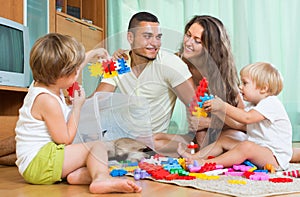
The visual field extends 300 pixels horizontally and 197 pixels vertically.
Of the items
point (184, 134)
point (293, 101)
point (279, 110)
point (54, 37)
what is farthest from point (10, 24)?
point (293, 101)

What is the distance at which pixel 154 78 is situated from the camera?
53.0 inches

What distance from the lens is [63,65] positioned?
124 cm

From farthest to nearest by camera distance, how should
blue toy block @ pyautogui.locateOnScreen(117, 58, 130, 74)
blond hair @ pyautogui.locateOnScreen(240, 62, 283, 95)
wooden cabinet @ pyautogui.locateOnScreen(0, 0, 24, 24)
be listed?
1. wooden cabinet @ pyautogui.locateOnScreen(0, 0, 24, 24)
2. blond hair @ pyautogui.locateOnScreen(240, 62, 283, 95)
3. blue toy block @ pyautogui.locateOnScreen(117, 58, 130, 74)

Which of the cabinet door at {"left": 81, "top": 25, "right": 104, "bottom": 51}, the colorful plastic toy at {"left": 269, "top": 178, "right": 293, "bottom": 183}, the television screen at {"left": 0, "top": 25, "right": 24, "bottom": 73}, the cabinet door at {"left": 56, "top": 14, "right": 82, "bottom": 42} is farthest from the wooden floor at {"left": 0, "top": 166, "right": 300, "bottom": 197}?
the cabinet door at {"left": 81, "top": 25, "right": 104, "bottom": 51}

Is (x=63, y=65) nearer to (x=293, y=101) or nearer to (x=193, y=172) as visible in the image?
(x=193, y=172)

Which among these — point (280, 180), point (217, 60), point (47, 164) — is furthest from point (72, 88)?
point (280, 180)

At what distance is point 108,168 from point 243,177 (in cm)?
41

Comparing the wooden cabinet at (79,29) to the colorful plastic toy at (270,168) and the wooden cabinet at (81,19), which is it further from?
the colorful plastic toy at (270,168)

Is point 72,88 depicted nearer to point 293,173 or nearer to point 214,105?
point 214,105

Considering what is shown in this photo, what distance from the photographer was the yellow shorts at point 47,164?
47.8 inches

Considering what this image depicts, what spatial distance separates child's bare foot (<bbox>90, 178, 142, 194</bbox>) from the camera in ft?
3.54

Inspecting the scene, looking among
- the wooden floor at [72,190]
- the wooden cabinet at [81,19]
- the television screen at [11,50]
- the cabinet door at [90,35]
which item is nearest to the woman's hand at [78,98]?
the wooden floor at [72,190]

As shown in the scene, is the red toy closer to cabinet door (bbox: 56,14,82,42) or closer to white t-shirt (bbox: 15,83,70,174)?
white t-shirt (bbox: 15,83,70,174)

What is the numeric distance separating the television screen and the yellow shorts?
1.16m
